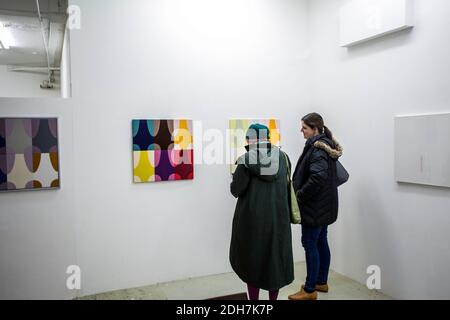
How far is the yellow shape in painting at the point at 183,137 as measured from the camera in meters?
3.31

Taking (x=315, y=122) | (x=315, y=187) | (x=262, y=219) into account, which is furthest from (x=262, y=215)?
(x=315, y=122)

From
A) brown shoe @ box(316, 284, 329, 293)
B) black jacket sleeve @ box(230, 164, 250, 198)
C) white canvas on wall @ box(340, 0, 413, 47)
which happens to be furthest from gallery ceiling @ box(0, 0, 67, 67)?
brown shoe @ box(316, 284, 329, 293)

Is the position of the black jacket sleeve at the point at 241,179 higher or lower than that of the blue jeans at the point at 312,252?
higher

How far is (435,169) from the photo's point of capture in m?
2.57

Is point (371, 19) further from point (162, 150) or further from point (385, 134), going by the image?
point (162, 150)

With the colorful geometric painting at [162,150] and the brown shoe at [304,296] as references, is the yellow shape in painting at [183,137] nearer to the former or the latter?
the colorful geometric painting at [162,150]

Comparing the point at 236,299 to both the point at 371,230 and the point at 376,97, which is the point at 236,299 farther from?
the point at 376,97

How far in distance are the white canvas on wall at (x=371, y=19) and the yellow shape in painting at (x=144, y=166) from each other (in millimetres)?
2020

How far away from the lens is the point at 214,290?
10.5 feet

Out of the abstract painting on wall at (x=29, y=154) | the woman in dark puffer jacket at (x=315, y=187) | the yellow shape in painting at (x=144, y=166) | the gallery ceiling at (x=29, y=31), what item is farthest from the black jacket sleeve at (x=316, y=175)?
the gallery ceiling at (x=29, y=31)

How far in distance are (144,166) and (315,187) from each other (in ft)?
4.81

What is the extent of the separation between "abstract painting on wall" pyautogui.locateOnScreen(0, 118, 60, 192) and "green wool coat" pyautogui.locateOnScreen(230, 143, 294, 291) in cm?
151

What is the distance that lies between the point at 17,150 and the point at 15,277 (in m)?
0.97
